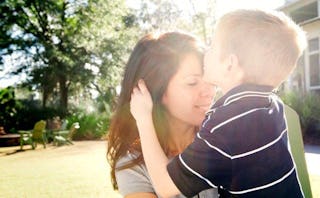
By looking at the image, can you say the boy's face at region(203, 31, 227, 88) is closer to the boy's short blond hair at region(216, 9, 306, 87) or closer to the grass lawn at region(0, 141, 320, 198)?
the boy's short blond hair at region(216, 9, 306, 87)

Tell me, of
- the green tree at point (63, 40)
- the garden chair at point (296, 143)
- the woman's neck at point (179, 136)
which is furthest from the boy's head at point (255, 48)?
the green tree at point (63, 40)

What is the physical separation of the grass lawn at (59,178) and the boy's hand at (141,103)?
567 cm

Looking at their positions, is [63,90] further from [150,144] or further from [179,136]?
[150,144]

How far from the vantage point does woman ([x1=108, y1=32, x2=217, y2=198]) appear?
246 centimetres

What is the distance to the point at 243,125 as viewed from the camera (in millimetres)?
1915

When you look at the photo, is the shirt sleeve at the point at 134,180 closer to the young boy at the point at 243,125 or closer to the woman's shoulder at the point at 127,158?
the woman's shoulder at the point at 127,158

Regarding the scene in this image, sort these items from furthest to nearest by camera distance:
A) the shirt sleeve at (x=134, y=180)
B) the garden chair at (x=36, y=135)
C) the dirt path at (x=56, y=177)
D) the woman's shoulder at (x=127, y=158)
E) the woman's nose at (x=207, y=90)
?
1. the garden chair at (x=36, y=135)
2. the dirt path at (x=56, y=177)
3. the woman's nose at (x=207, y=90)
4. the woman's shoulder at (x=127, y=158)
5. the shirt sleeve at (x=134, y=180)

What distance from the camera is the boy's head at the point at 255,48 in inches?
80.4

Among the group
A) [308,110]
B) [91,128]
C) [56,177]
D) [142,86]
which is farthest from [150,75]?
[91,128]

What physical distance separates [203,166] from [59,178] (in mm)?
9259

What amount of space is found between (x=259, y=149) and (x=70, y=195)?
6972 millimetres

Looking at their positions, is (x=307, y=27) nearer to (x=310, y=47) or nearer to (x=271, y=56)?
(x=310, y=47)

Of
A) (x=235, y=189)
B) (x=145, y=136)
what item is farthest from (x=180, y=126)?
(x=235, y=189)

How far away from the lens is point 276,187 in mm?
1961
